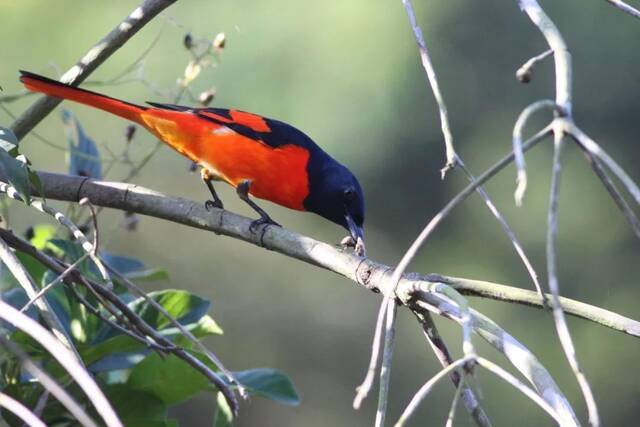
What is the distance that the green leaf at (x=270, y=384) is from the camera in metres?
2.34

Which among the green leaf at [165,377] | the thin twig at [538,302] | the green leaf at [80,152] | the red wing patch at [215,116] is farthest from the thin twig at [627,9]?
the red wing patch at [215,116]

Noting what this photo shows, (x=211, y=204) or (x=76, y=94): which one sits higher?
(x=76, y=94)

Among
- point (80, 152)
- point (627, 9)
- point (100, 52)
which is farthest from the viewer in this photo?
point (80, 152)

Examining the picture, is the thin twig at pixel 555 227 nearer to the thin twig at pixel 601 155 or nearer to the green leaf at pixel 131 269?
the thin twig at pixel 601 155

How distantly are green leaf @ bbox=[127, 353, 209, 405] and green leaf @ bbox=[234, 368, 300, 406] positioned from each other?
188 mm

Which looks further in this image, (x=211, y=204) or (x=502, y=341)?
(x=211, y=204)

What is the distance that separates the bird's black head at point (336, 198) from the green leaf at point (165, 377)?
1.42 m

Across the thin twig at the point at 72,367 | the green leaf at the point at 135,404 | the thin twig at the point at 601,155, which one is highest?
the thin twig at the point at 601,155

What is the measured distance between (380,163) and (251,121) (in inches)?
242

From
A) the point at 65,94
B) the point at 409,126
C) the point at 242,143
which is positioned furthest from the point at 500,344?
the point at 409,126

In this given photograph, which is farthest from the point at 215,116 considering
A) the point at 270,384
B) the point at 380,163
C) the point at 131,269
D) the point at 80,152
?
the point at 380,163

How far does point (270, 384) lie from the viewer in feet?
7.81

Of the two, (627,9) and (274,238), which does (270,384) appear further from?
(627,9)

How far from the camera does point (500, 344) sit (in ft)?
4.55
